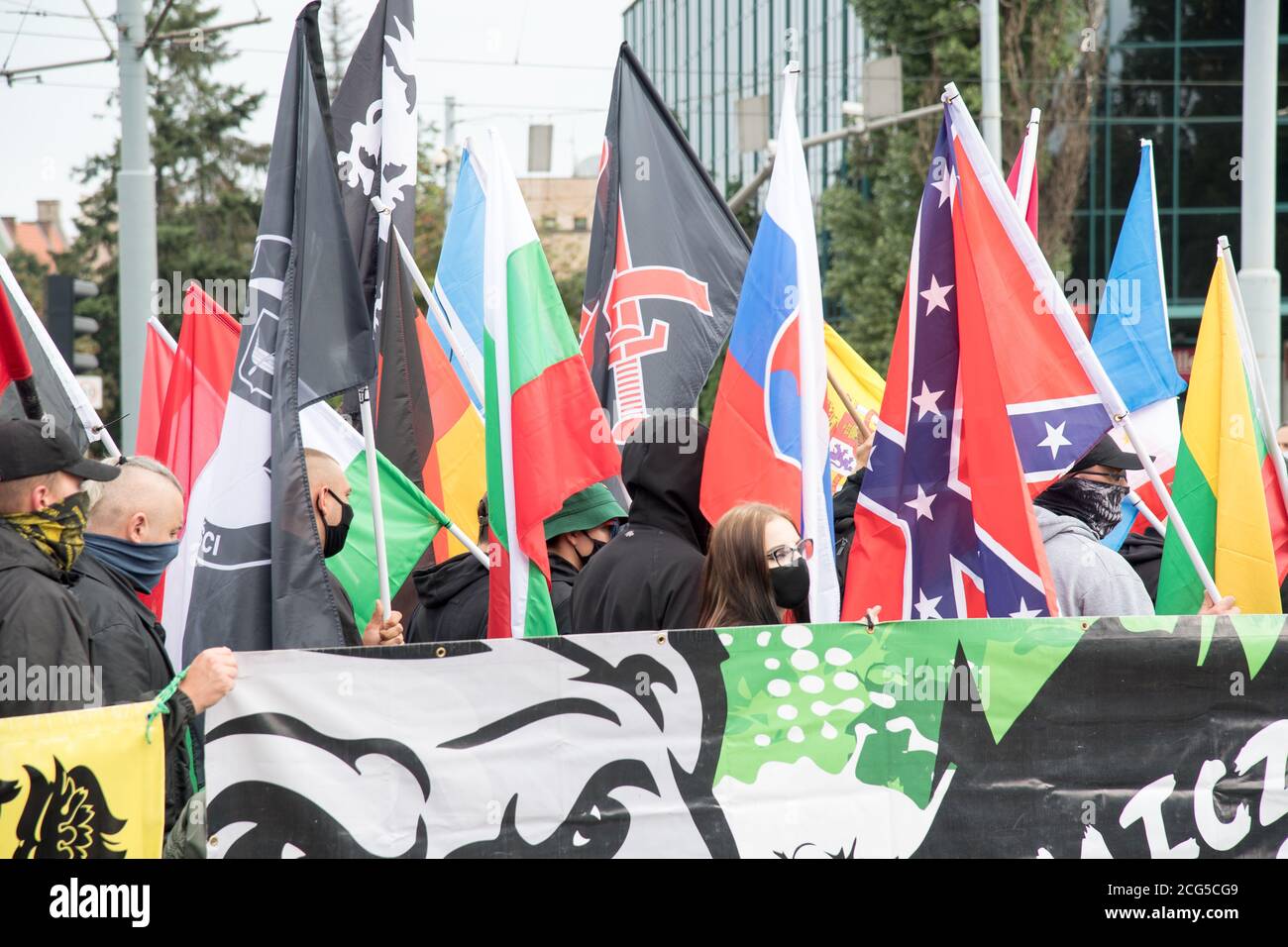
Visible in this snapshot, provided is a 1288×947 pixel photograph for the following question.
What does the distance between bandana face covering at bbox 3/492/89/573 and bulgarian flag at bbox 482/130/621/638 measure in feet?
5.02

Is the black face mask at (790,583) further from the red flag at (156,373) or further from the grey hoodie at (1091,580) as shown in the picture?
the red flag at (156,373)

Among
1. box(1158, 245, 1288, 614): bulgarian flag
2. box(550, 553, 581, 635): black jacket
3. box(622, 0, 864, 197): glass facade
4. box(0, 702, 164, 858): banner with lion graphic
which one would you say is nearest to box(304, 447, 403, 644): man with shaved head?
box(550, 553, 581, 635): black jacket

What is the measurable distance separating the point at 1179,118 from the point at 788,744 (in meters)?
28.6

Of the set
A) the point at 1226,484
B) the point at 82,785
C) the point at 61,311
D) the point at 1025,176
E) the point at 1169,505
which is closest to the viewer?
the point at 82,785

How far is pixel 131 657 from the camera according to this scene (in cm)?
394

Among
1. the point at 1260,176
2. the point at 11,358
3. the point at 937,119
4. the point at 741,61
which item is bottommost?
the point at 11,358

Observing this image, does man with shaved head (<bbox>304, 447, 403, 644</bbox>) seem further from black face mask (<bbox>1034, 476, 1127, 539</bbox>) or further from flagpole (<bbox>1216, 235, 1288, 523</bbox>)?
flagpole (<bbox>1216, 235, 1288, 523</bbox>)

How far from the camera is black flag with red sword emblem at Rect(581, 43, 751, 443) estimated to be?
6445mm

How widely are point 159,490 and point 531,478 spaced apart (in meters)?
1.33

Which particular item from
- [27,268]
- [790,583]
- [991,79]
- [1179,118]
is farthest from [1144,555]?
[27,268]

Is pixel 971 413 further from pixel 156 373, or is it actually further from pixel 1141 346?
pixel 156 373
